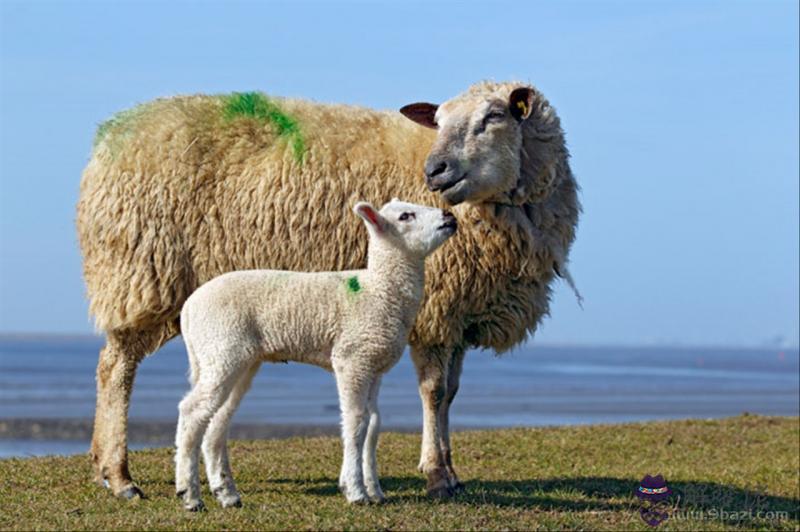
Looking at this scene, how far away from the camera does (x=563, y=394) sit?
36312mm

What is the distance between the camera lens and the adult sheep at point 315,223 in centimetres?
890

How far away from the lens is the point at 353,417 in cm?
721

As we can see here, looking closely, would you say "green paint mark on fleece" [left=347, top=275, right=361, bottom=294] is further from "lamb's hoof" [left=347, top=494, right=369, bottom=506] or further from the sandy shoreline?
the sandy shoreline

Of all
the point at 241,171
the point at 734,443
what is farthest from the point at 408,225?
the point at 734,443

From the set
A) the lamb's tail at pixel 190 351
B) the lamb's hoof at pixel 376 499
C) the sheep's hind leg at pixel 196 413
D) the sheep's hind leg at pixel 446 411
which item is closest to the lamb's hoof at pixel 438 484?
the sheep's hind leg at pixel 446 411

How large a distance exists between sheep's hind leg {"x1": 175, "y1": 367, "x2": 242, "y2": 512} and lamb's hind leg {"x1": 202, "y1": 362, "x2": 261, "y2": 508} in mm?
216

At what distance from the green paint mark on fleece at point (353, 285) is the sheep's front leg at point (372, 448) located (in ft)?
1.72

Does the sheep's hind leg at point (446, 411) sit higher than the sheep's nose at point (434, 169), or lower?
lower

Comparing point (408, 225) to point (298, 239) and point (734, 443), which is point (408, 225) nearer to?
point (298, 239)

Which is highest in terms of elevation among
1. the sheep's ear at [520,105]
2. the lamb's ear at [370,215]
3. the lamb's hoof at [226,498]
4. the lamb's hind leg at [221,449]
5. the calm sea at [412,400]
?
→ the sheep's ear at [520,105]

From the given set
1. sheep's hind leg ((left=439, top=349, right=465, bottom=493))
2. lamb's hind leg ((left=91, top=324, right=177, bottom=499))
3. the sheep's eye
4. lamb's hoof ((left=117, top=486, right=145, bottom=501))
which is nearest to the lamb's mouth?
the sheep's eye

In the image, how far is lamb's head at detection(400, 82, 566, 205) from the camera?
27.9 feet

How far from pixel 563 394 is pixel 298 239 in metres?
28.0

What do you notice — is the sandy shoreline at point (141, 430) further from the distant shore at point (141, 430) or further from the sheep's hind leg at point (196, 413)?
the sheep's hind leg at point (196, 413)
